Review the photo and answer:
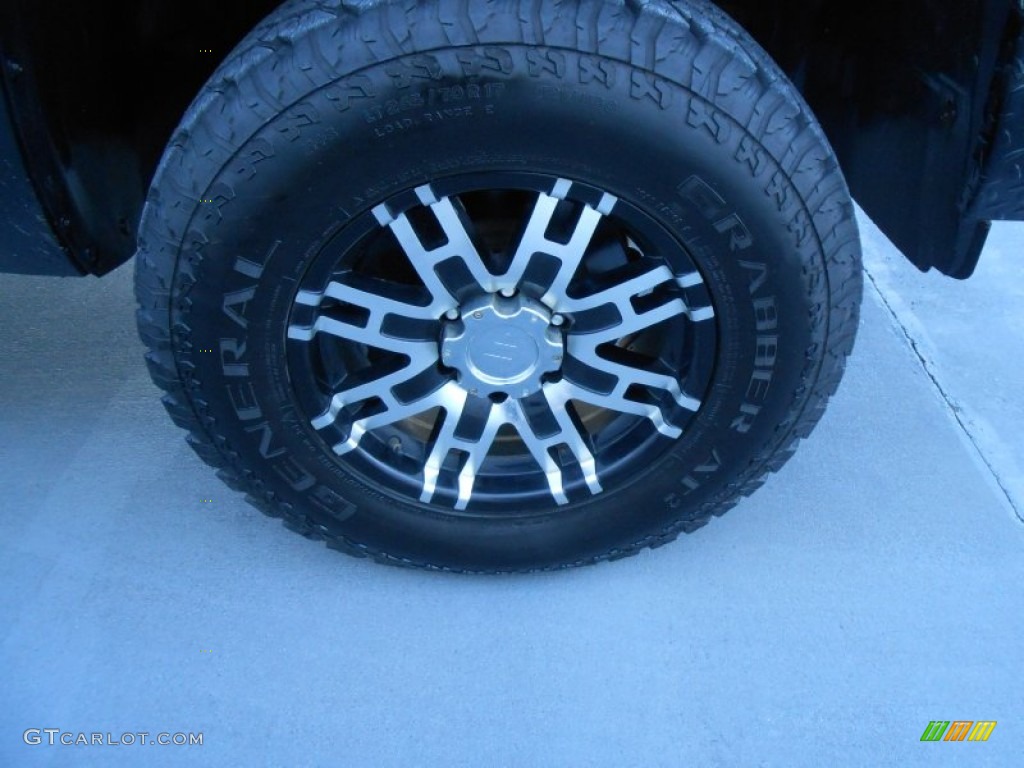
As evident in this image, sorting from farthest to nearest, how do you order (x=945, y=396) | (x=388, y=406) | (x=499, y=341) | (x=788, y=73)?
(x=945, y=396)
(x=788, y=73)
(x=388, y=406)
(x=499, y=341)

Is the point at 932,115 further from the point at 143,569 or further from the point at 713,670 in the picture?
the point at 143,569

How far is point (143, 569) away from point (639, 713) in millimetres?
1170

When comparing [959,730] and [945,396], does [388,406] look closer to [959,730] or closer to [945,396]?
[959,730]

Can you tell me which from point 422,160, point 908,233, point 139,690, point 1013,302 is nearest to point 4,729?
point 139,690

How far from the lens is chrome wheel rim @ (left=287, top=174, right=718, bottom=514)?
63.7 inches

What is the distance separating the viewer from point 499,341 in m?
1.74

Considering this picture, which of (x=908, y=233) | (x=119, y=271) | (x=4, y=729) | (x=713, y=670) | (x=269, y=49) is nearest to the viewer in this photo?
(x=269, y=49)

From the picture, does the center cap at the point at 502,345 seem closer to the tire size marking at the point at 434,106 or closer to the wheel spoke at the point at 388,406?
the wheel spoke at the point at 388,406

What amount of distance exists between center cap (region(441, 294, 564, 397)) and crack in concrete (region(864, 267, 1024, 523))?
4.16 ft

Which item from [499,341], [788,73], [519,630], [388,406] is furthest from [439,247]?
[788,73]

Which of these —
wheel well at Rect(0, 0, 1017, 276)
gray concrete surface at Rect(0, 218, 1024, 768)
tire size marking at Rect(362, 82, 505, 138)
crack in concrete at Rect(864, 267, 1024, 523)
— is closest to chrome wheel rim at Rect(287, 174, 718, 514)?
tire size marking at Rect(362, 82, 505, 138)

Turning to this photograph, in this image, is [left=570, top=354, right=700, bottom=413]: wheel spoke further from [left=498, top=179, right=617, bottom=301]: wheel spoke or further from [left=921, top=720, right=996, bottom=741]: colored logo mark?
[left=921, top=720, right=996, bottom=741]: colored logo mark

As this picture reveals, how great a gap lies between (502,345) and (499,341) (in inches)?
0.4

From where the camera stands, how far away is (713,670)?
1800 millimetres
